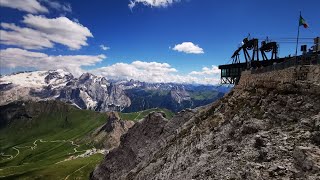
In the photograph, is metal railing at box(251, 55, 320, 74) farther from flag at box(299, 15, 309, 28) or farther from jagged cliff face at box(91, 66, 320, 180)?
flag at box(299, 15, 309, 28)

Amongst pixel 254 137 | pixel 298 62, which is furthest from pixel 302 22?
pixel 254 137

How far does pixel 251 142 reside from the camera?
38656 mm

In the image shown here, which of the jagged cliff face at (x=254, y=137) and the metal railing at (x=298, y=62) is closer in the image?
the jagged cliff face at (x=254, y=137)

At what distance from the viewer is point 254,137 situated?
38812 millimetres

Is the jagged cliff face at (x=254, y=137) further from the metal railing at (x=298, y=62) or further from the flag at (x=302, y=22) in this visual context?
the flag at (x=302, y=22)

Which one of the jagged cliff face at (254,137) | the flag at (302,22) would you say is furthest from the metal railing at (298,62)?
the flag at (302,22)

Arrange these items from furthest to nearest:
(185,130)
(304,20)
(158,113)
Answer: (158,113) → (185,130) → (304,20)

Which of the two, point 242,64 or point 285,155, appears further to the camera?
point 242,64

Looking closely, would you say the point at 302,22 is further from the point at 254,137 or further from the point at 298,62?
the point at 254,137

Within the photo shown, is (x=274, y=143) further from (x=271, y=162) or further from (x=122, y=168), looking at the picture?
(x=122, y=168)

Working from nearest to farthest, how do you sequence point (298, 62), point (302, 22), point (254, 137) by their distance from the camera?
point (254, 137) < point (298, 62) < point (302, 22)

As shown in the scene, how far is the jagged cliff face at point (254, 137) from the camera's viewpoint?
32.5m

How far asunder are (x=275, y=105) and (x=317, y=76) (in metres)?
6.55

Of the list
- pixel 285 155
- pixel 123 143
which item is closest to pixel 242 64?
pixel 123 143
